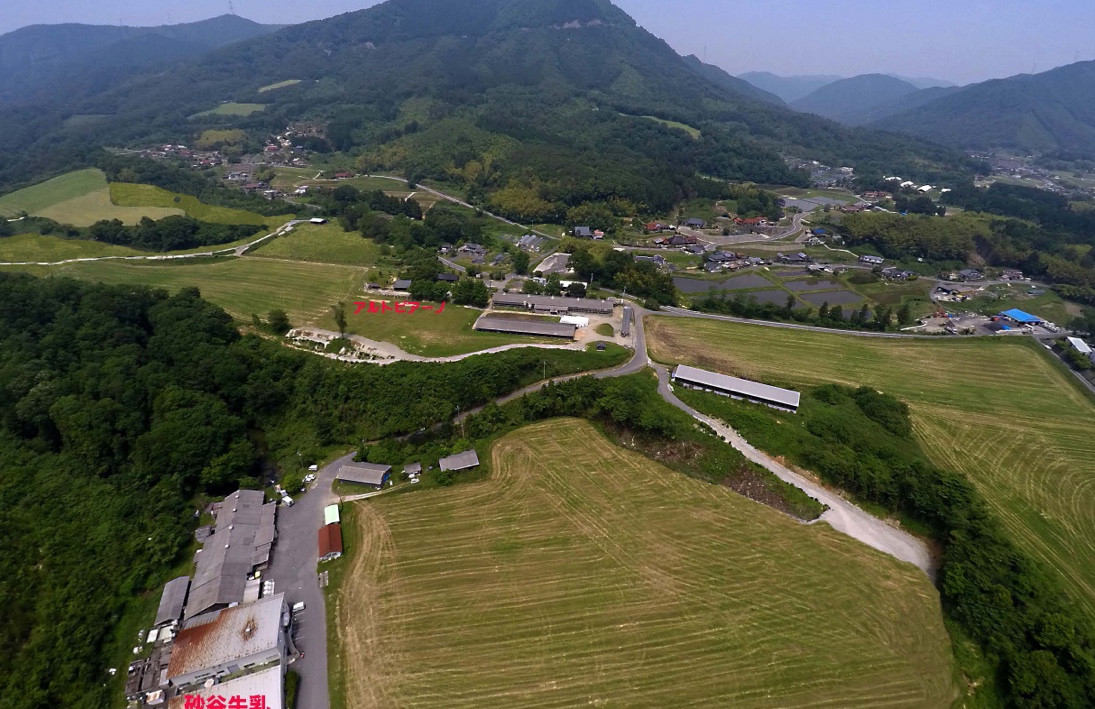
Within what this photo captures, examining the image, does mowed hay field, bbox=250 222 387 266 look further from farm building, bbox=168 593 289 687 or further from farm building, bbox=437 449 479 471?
farm building, bbox=168 593 289 687

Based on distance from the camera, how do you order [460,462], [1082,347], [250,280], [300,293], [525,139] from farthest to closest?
[525,139] → [250,280] → [300,293] → [1082,347] → [460,462]

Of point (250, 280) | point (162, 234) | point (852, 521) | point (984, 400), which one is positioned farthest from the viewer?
point (162, 234)

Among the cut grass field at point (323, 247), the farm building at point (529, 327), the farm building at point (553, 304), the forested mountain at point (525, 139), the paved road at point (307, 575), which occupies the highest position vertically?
the forested mountain at point (525, 139)

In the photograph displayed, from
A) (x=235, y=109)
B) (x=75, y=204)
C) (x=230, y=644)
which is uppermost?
(x=235, y=109)

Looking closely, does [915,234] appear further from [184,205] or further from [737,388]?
[184,205]

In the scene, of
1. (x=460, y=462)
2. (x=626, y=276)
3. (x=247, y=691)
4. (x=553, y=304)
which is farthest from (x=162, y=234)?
(x=247, y=691)

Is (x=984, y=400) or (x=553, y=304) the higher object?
(x=553, y=304)

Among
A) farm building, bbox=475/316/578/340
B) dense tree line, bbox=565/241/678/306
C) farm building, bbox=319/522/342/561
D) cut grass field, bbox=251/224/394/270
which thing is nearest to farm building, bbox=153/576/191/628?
farm building, bbox=319/522/342/561

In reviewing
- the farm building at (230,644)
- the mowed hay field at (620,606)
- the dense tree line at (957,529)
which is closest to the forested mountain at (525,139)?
the dense tree line at (957,529)

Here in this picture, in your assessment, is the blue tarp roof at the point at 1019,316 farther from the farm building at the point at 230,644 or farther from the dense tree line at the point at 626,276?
the farm building at the point at 230,644
